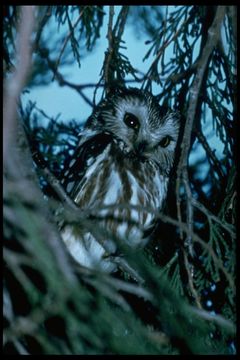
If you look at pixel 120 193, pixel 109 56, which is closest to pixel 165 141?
pixel 120 193

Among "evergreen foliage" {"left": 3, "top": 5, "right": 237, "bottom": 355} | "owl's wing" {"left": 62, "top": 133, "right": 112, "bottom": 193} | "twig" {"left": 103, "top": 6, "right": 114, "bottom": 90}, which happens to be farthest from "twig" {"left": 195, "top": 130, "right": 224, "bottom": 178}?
"owl's wing" {"left": 62, "top": 133, "right": 112, "bottom": 193}

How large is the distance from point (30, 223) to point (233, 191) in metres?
1.12

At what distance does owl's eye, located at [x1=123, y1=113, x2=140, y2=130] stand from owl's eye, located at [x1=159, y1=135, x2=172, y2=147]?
0.71 ft

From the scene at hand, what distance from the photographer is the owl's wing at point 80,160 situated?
2.37 metres

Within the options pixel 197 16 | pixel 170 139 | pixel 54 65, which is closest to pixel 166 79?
pixel 197 16

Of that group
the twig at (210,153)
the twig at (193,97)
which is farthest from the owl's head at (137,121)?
the twig at (193,97)

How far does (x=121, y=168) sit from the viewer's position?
94.0 inches

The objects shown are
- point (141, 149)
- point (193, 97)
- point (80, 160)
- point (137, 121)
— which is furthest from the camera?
point (137, 121)

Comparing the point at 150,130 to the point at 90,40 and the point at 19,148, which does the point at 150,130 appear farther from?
the point at 19,148

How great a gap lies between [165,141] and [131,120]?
0.27m

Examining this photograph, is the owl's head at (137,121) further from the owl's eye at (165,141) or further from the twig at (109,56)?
the twig at (109,56)

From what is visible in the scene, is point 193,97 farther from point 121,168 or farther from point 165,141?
point 165,141

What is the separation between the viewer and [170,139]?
2.83 m

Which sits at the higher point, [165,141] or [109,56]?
[109,56]
